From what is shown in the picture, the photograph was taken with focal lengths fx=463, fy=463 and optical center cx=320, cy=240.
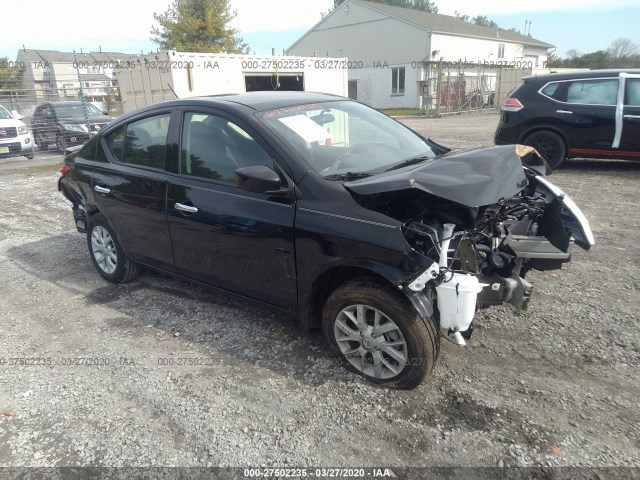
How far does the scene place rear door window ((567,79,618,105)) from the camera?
7.90 m

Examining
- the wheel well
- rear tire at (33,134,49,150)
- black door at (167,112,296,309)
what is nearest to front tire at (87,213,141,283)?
black door at (167,112,296,309)

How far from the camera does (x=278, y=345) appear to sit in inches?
136

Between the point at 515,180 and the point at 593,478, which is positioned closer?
the point at 593,478

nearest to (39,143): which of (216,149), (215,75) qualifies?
(215,75)

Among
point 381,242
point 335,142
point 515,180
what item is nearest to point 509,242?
point 515,180

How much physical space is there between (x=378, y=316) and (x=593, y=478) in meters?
1.33

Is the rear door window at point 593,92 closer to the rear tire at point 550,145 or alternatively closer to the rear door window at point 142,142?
the rear tire at point 550,145

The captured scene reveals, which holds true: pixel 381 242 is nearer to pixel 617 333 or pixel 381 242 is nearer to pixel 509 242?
pixel 509 242

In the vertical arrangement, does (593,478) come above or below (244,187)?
below

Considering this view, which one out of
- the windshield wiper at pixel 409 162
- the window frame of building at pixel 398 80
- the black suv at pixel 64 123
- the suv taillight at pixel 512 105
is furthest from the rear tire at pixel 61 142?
the window frame of building at pixel 398 80

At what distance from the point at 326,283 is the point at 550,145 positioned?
712 centimetres

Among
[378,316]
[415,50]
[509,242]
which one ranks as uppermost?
[415,50]

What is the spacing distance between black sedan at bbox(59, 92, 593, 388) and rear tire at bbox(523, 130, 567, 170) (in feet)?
18.0

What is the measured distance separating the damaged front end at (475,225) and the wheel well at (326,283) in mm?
336
